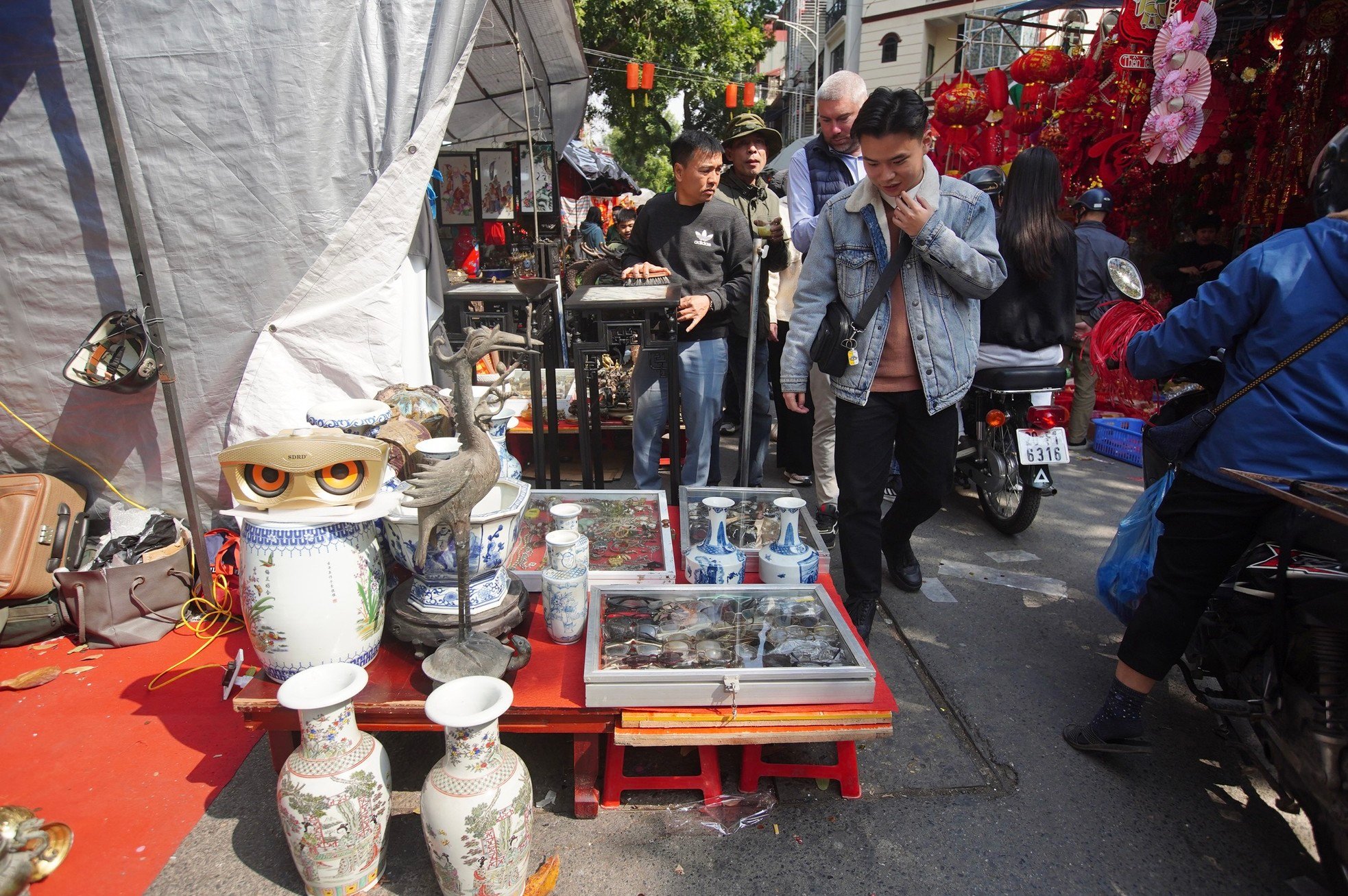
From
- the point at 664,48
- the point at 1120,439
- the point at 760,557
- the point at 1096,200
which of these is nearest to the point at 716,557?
the point at 760,557

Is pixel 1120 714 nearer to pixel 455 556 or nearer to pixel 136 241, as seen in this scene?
pixel 455 556

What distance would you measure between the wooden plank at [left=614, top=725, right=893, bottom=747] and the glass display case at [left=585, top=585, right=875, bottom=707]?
0.22ft

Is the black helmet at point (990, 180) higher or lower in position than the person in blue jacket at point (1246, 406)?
higher

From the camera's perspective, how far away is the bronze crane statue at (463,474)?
1940mm

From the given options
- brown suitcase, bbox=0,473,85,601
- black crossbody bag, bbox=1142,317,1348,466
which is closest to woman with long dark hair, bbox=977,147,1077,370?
black crossbody bag, bbox=1142,317,1348,466

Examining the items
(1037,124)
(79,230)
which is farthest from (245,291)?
(1037,124)

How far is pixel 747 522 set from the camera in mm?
3047

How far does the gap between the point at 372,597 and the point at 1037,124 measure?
8193 millimetres

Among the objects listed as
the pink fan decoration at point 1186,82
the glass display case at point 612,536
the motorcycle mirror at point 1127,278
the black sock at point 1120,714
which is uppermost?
the pink fan decoration at point 1186,82

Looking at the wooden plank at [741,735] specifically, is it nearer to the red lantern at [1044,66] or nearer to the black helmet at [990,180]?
the black helmet at [990,180]

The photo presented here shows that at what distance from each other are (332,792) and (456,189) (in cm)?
632

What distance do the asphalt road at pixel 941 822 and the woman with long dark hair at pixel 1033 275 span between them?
1.77 metres

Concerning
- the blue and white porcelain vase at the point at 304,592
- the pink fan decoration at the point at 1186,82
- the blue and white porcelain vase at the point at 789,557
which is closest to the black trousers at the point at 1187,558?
the blue and white porcelain vase at the point at 789,557

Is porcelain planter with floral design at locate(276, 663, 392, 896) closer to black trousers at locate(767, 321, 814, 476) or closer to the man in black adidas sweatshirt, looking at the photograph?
the man in black adidas sweatshirt
